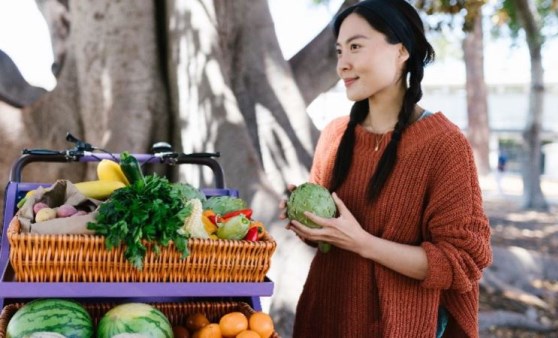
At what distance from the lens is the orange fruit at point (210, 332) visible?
1.90 metres

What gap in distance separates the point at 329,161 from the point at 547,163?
108 ft

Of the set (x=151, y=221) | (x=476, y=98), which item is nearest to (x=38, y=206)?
(x=151, y=221)

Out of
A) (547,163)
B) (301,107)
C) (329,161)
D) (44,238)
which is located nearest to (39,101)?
(301,107)

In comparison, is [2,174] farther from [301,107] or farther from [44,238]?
[44,238]

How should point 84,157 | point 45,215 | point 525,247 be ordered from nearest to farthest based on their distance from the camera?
point 45,215, point 84,157, point 525,247

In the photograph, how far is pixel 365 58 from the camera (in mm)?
2256

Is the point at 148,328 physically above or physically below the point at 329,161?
below

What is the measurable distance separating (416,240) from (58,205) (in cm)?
123

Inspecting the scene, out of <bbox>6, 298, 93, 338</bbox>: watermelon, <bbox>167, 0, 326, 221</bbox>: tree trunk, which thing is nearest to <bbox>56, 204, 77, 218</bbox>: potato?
<bbox>6, 298, 93, 338</bbox>: watermelon

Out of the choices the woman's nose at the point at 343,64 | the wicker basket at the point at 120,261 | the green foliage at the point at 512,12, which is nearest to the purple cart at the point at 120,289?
the wicker basket at the point at 120,261

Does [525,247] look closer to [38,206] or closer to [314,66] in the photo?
[314,66]

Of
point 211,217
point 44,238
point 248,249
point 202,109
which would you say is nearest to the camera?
point 44,238

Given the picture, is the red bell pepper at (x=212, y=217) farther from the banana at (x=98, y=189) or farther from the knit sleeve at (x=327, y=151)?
the knit sleeve at (x=327, y=151)

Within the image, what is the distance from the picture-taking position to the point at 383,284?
7.34 ft
